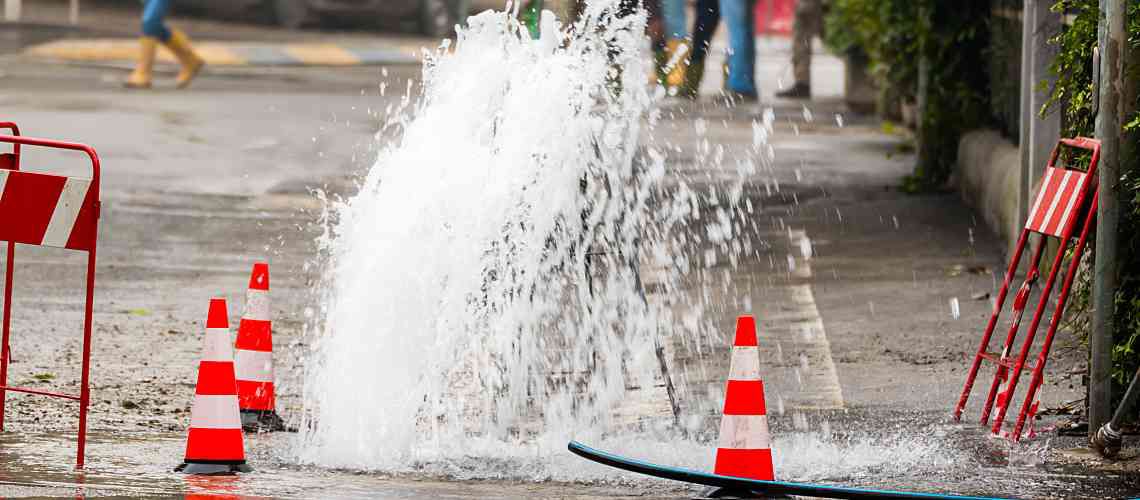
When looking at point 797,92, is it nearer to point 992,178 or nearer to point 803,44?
point 803,44

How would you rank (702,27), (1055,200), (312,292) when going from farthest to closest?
(702,27) < (312,292) < (1055,200)

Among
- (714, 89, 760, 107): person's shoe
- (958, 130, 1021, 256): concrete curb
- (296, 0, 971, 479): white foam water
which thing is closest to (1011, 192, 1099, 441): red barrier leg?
(296, 0, 971, 479): white foam water

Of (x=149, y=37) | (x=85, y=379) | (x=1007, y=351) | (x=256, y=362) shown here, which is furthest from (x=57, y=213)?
(x=149, y=37)

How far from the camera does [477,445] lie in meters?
7.48

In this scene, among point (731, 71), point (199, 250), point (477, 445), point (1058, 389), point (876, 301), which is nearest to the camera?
point (477, 445)

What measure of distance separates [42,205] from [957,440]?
10.8ft

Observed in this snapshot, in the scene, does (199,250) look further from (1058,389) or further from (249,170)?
(1058,389)

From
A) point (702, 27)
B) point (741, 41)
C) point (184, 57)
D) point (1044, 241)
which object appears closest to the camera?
point (1044, 241)

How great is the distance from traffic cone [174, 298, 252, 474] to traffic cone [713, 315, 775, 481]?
157cm

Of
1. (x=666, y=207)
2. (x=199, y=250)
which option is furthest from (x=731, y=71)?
(x=199, y=250)

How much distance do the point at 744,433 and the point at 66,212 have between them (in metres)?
2.32

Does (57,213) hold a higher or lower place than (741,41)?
lower

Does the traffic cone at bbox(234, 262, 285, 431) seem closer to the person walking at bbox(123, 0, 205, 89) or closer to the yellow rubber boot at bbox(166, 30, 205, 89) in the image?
the person walking at bbox(123, 0, 205, 89)

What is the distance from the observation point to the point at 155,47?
22.2 metres
